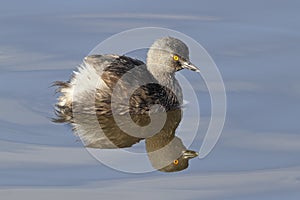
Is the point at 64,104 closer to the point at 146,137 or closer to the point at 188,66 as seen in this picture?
the point at 146,137

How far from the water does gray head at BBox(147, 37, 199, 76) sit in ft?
1.10

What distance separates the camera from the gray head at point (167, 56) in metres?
9.18

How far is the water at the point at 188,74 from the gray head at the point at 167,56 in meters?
0.34

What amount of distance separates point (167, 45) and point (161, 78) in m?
0.32

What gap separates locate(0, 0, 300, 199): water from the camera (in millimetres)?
7027

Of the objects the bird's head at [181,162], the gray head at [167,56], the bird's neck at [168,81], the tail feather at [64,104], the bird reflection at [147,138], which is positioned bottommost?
the bird's head at [181,162]

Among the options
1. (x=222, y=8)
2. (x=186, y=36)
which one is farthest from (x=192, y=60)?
(x=222, y=8)

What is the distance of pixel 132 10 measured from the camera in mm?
10922

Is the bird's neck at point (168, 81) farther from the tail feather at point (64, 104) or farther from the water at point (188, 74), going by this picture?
the tail feather at point (64, 104)

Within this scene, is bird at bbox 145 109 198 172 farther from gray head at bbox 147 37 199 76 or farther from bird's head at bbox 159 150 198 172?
gray head at bbox 147 37 199 76

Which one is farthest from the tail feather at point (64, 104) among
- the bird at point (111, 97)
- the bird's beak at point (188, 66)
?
the bird's beak at point (188, 66)

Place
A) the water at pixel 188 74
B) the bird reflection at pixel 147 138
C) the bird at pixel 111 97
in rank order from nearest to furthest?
the water at pixel 188 74 < the bird reflection at pixel 147 138 < the bird at pixel 111 97

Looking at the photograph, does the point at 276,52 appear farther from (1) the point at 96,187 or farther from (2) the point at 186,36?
(1) the point at 96,187

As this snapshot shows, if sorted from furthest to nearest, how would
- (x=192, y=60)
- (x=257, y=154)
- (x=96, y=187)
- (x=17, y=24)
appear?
1. (x=17, y=24)
2. (x=192, y=60)
3. (x=257, y=154)
4. (x=96, y=187)
